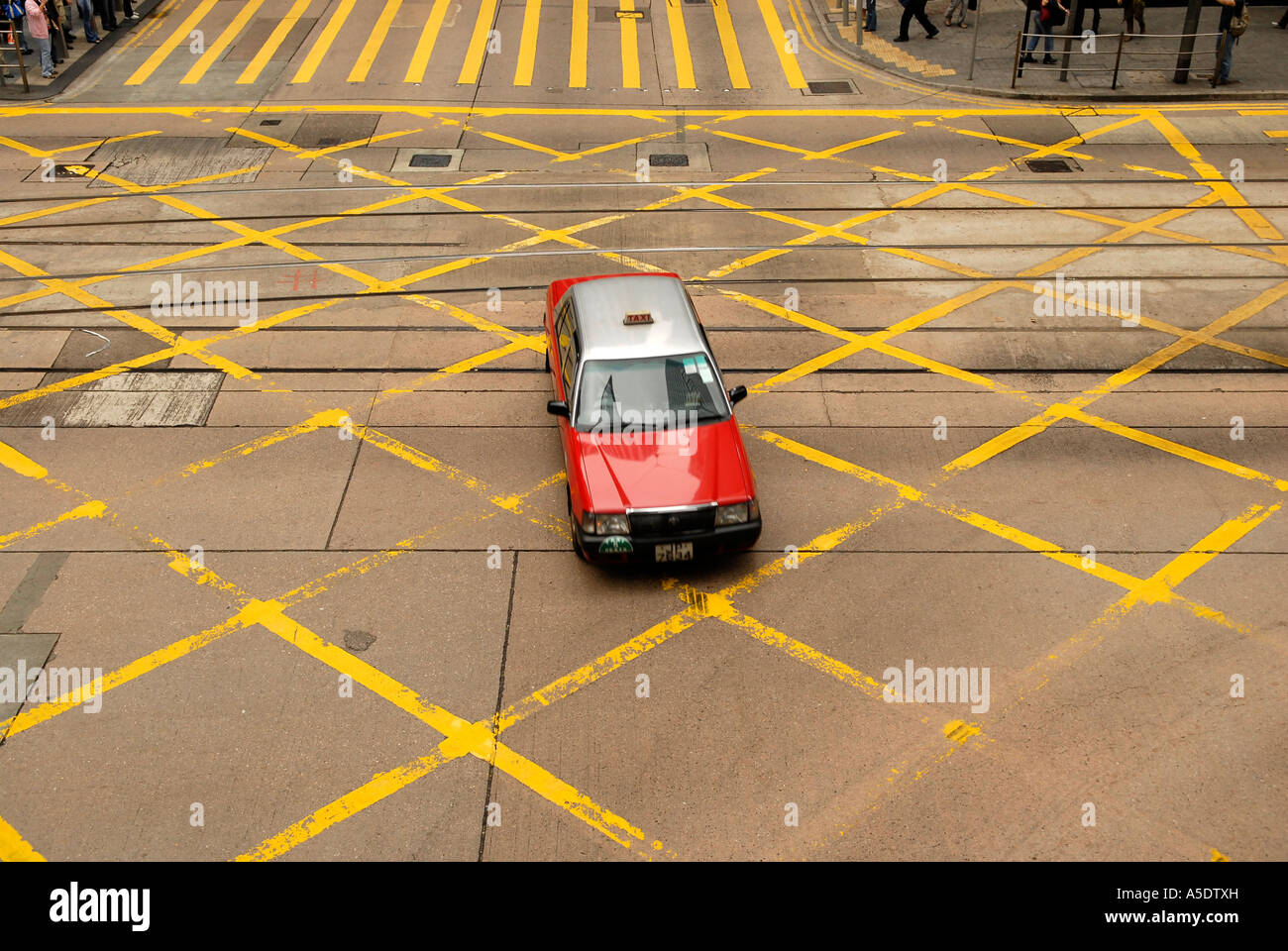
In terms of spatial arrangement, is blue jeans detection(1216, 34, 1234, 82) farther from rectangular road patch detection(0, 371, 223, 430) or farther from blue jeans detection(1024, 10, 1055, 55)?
rectangular road patch detection(0, 371, 223, 430)

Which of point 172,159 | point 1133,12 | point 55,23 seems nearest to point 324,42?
point 55,23

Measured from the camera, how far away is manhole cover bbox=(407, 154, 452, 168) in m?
17.5

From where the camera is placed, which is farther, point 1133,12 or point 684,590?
point 1133,12

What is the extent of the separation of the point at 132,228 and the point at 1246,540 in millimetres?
13818

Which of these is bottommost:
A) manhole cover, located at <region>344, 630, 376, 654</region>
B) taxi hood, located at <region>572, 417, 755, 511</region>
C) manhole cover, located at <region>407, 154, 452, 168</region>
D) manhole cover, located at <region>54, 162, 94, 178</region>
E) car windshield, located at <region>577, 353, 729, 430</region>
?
manhole cover, located at <region>344, 630, 376, 654</region>

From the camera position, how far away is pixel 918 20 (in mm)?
22859

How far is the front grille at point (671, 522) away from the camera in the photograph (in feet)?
29.5

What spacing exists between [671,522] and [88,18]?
20471 mm

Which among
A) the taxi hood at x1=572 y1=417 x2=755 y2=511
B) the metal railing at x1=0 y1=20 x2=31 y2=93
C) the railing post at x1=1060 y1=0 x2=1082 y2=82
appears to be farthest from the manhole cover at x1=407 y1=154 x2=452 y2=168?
the railing post at x1=1060 y1=0 x2=1082 y2=82

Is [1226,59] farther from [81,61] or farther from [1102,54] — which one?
[81,61]

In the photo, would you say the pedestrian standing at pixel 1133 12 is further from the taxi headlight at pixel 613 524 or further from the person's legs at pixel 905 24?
the taxi headlight at pixel 613 524

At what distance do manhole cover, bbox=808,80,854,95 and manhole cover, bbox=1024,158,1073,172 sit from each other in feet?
14.9

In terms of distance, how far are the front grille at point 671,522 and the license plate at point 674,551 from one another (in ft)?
0.28

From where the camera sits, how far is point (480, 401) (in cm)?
1177
